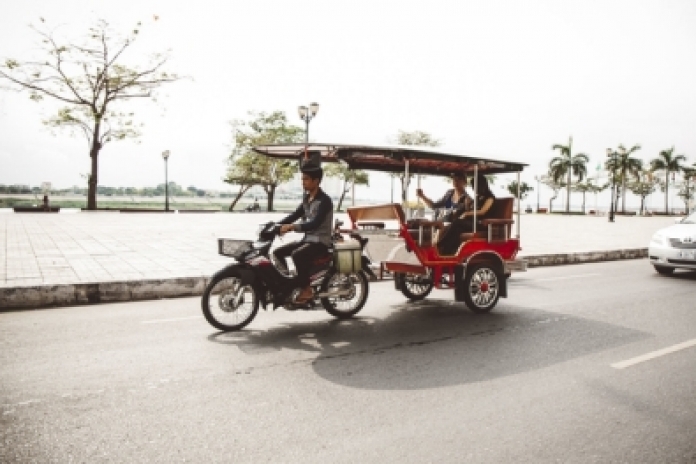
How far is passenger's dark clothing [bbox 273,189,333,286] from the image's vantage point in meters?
5.68

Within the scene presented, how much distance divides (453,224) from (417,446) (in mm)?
4439

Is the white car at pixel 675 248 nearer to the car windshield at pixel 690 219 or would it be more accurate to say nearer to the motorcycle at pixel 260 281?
the car windshield at pixel 690 219

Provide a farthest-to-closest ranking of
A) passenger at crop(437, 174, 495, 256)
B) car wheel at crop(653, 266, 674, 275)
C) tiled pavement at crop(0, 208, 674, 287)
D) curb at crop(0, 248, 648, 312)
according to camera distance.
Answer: car wheel at crop(653, 266, 674, 275) → tiled pavement at crop(0, 208, 674, 287) → passenger at crop(437, 174, 495, 256) → curb at crop(0, 248, 648, 312)

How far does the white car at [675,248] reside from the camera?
9664 millimetres

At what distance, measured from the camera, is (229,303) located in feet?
18.1


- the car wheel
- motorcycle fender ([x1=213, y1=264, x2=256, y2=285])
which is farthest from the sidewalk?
the car wheel

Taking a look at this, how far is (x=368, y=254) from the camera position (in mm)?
6996

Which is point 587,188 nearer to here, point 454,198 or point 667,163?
point 667,163

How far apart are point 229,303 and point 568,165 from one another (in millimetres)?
71460

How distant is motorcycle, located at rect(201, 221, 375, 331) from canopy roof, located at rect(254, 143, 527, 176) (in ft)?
4.00

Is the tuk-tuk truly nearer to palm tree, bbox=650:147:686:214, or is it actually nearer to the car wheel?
the car wheel

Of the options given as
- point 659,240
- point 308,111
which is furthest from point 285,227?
point 308,111

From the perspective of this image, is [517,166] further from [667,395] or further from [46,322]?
[46,322]

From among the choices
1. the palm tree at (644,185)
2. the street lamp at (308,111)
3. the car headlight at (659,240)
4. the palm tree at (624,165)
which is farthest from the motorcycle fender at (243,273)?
the palm tree at (644,185)
